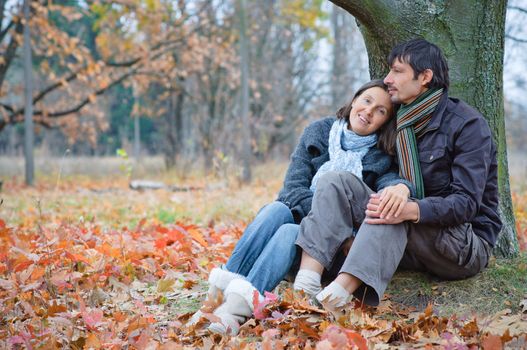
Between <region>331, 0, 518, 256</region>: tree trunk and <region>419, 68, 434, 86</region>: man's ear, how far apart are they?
37cm

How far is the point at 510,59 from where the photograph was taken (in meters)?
5.97

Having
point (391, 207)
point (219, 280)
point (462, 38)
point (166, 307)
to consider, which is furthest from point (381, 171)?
point (166, 307)

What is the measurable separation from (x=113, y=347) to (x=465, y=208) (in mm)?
1688

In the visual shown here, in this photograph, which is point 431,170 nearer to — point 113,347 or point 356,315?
point 356,315

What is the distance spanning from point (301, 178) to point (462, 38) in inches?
48.9

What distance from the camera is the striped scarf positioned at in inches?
108

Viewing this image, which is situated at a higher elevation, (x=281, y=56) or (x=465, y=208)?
(x=281, y=56)

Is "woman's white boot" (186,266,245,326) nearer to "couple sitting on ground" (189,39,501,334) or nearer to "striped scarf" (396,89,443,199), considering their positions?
"couple sitting on ground" (189,39,501,334)

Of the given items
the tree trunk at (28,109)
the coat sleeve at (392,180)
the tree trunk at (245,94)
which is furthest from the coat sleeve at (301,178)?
the tree trunk at (28,109)

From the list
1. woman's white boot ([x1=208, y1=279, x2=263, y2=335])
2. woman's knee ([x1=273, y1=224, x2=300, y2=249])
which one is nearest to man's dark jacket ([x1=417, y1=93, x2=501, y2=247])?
woman's knee ([x1=273, y1=224, x2=300, y2=249])

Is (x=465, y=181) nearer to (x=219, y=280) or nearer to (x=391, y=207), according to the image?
(x=391, y=207)

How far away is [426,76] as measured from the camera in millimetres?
2779

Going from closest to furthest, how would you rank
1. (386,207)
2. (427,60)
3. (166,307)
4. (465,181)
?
(386,207) < (465,181) < (427,60) < (166,307)

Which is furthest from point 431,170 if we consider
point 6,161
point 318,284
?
point 6,161
